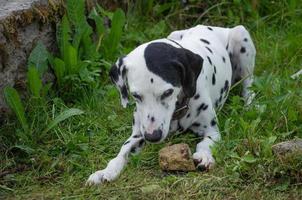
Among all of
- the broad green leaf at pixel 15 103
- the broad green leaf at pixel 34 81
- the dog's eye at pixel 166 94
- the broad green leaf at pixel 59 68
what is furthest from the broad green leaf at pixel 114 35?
the dog's eye at pixel 166 94

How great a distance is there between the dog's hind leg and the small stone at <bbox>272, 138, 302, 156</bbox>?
1.48 metres

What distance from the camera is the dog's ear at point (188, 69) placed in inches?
Result: 197

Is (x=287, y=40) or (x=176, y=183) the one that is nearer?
(x=176, y=183)

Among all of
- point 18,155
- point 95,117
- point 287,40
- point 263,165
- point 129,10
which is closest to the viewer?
point 263,165

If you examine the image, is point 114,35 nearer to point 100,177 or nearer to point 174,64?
point 174,64

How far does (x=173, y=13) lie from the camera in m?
7.63

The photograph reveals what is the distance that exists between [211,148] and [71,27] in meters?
1.98

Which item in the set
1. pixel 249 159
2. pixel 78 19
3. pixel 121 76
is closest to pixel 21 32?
pixel 78 19

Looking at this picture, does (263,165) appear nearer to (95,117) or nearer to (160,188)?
(160,188)

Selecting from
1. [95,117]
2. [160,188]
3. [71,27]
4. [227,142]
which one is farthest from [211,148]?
[71,27]

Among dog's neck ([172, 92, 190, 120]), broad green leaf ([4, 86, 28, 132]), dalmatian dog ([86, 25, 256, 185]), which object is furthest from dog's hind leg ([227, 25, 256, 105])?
broad green leaf ([4, 86, 28, 132])

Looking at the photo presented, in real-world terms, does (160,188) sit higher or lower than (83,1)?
lower

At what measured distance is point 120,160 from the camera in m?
5.12

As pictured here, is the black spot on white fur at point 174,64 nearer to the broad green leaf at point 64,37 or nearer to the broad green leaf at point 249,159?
the broad green leaf at point 249,159
